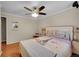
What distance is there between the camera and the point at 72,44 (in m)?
1.20

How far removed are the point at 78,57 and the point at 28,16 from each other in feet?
3.05

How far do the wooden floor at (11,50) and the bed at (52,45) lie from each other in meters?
0.07

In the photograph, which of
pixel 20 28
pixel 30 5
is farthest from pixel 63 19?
pixel 20 28

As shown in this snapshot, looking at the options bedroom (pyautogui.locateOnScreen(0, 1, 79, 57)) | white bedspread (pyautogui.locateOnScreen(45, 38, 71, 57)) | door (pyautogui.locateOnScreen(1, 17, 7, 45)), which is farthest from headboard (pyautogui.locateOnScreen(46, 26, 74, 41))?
door (pyautogui.locateOnScreen(1, 17, 7, 45))

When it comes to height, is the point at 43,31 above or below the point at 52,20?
below

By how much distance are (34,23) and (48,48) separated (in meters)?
0.40

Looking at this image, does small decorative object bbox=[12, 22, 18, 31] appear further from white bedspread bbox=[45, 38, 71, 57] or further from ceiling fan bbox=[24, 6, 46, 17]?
white bedspread bbox=[45, 38, 71, 57]

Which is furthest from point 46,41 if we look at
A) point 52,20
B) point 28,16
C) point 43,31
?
point 28,16

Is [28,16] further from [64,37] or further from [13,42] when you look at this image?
[64,37]

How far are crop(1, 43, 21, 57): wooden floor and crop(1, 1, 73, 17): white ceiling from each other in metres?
0.45

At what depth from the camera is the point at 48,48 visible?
46.3 inches

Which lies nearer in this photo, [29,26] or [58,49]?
[58,49]

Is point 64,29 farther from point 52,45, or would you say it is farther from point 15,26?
point 15,26

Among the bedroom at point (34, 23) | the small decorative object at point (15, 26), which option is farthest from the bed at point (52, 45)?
the small decorative object at point (15, 26)
